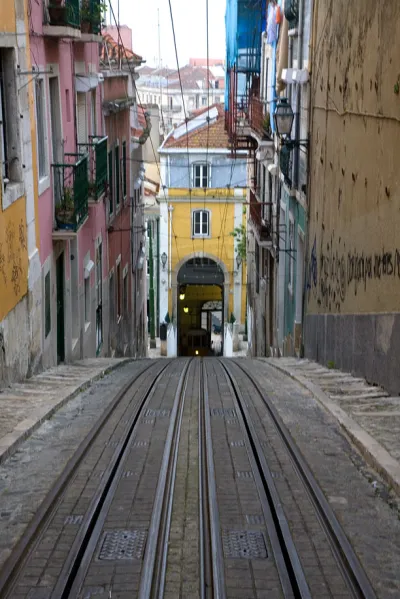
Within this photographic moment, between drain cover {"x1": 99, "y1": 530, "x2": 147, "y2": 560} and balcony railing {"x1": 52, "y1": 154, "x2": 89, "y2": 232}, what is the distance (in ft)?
30.7

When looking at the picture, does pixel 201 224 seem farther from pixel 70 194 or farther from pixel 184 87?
pixel 184 87

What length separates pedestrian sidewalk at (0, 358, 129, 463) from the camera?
27.4 feet

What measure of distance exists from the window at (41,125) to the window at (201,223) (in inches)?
996

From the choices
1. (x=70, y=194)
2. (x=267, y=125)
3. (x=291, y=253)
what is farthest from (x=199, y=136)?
(x=70, y=194)

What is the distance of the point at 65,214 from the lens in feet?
48.8

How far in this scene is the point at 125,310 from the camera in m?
26.3

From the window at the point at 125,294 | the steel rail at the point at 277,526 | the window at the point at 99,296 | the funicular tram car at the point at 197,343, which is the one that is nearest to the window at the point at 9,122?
the steel rail at the point at 277,526

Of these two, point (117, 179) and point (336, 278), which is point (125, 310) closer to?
point (117, 179)

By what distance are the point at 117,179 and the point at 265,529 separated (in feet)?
60.3

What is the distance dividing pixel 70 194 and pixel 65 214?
46cm

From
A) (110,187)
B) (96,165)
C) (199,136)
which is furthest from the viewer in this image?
(199,136)

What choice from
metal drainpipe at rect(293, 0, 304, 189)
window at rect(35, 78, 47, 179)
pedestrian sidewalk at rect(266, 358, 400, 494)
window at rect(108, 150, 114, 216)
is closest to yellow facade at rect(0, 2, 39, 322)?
window at rect(35, 78, 47, 179)

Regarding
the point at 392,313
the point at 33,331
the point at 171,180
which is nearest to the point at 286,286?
the point at 33,331

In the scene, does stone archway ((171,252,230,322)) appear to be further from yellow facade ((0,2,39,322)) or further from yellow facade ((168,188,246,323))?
yellow facade ((0,2,39,322))
